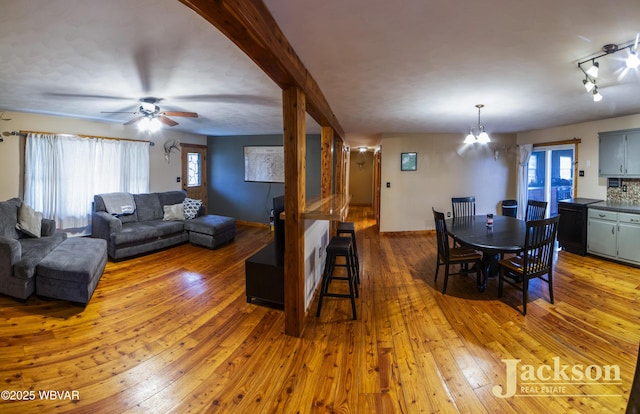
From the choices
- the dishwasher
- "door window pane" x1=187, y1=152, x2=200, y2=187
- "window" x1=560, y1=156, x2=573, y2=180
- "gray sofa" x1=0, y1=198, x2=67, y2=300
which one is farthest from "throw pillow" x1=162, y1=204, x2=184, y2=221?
"window" x1=560, y1=156, x2=573, y2=180

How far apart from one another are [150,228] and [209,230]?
926 millimetres

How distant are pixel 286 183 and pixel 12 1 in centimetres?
186

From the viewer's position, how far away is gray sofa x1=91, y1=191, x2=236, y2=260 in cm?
430

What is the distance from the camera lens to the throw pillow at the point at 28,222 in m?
3.56

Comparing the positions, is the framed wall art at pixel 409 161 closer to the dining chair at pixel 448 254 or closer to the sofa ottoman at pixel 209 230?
the dining chair at pixel 448 254

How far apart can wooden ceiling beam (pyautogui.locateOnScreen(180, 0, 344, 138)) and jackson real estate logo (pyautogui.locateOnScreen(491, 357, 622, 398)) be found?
8.37 feet

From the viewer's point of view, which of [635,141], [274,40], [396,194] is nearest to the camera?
[274,40]

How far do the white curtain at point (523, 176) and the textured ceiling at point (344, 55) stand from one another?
1965 mm

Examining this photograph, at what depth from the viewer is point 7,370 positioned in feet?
6.43

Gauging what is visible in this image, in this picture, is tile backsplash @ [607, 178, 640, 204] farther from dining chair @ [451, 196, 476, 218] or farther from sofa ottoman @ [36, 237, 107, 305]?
sofa ottoman @ [36, 237, 107, 305]

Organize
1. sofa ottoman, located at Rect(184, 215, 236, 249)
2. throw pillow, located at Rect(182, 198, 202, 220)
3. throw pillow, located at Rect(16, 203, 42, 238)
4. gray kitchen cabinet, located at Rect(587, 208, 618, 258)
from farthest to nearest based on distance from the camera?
throw pillow, located at Rect(182, 198, 202, 220) → sofa ottoman, located at Rect(184, 215, 236, 249) → gray kitchen cabinet, located at Rect(587, 208, 618, 258) → throw pillow, located at Rect(16, 203, 42, 238)

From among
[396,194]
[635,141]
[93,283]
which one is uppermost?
[635,141]

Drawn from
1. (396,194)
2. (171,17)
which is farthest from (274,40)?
(396,194)

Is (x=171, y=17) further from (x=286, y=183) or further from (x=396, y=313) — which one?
(x=396, y=313)
